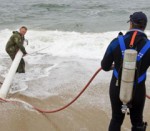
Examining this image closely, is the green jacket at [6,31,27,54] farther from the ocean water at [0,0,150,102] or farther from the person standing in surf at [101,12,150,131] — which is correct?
the person standing in surf at [101,12,150,131]

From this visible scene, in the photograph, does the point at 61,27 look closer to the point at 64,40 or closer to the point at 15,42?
the point at 64,40

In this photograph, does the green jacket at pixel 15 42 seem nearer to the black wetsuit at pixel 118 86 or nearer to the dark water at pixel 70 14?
the black wetsuit at pixel 118 86

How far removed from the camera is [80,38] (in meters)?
12.6

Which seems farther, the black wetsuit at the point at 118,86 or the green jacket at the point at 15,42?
the green jacket at the point at 15,42

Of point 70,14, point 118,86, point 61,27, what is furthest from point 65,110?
point 70,14

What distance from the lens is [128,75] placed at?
3.56m

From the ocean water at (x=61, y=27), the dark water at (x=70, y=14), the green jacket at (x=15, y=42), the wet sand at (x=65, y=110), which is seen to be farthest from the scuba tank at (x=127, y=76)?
the dark water at (x=70, y=14)

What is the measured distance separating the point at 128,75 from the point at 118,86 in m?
0.31

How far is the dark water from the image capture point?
15.8 m

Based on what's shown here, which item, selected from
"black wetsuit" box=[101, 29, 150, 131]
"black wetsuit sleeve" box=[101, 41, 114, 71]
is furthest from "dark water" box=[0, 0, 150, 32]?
"black wetsuit sleeve" box=[101, 41, 114, 71]

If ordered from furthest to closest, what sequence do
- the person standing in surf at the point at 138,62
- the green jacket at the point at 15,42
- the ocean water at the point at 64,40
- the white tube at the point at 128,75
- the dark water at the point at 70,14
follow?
the dark water at the point at 70,14, the green jacket at the point at 15,42, the ocean water at the point at 64,40, the person standing in surf at the point at 138,62, the white tube at the point at 128,75

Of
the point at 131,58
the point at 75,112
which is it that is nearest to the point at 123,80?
the point at 131,58

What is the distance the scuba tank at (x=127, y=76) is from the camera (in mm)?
3475

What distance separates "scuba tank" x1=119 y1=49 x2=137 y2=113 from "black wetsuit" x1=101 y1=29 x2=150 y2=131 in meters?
0.16
